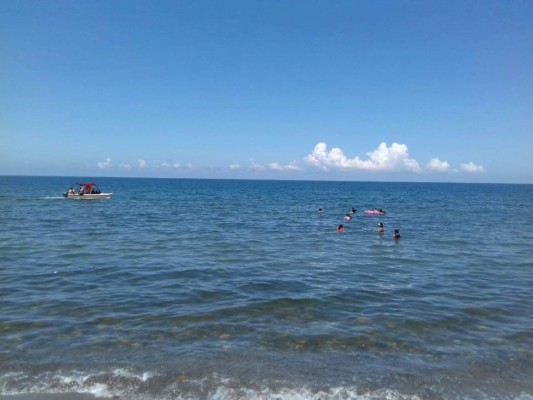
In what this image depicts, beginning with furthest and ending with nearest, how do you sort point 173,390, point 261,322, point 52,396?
1. point 261,322
2. point 173,390
3. point 52,396

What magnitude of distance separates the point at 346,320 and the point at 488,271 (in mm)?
11512

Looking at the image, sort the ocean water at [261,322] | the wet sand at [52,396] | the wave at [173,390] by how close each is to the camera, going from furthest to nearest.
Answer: the ocean water at [261,322]
the wave at [173,390]
the wet sand at [52,396]

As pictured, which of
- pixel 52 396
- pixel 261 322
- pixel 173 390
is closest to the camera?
pixel 52 396

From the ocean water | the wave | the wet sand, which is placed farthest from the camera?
the ocean water

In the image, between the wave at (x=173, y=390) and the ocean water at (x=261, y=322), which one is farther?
the ocean water at (x=261, y=322)

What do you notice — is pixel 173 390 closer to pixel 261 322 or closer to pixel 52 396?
pixel 52 396

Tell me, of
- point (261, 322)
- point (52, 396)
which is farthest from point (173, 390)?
point (261, 322)

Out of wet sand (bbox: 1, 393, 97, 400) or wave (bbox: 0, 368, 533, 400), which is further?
wave (bbox: 0, 368, 533, 400)

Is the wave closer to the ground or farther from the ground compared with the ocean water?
closer to the ground

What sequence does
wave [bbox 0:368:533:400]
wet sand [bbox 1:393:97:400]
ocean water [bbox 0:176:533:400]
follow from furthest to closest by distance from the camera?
1. ocean water [bbox 0:176:533:400]
2. wave [bbox 0:368:533:400]
3. wet sand [bbox 1:393:97:400]

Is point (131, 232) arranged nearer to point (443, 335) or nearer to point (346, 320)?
point (346, 320)

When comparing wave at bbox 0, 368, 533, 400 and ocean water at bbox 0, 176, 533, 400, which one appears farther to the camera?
ocean water at bbox 0, 176, 533, 400

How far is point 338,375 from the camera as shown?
9219mm

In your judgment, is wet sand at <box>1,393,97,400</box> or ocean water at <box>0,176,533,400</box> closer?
wet sand at <box>1,393,97,400</box>
